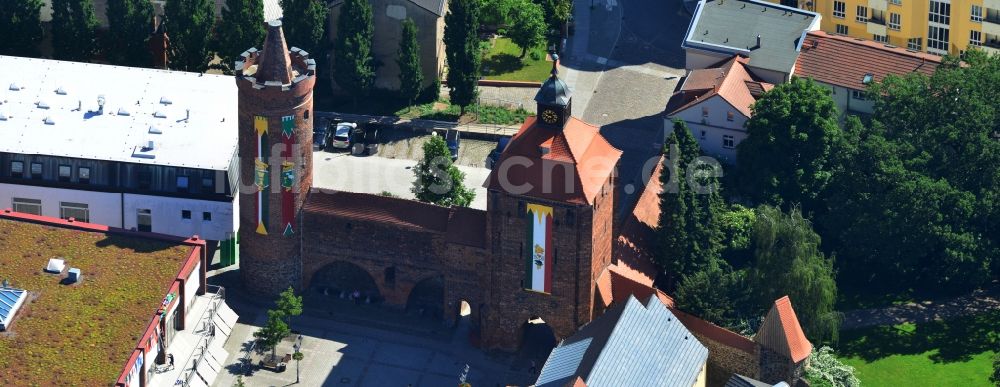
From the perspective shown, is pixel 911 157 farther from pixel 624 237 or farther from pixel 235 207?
pixel 235 207

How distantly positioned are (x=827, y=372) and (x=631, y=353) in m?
17.4

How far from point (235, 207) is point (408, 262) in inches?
582

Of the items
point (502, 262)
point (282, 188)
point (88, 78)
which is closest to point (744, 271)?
point (502, 262)

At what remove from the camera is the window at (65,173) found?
7234 inches

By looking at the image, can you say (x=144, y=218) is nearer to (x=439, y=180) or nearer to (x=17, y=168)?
(x=17, y=168)

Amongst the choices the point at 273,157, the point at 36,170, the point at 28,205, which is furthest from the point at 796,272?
the point at 28,205

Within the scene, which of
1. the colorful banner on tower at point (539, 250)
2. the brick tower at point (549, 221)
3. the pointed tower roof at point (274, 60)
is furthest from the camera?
the pointed tower roof at point (274, 60)

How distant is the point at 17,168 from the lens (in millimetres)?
184125

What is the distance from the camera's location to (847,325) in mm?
186875

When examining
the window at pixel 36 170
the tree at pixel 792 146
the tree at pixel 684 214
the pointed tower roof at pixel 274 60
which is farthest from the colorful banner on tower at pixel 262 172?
the tree at pixel 792 146

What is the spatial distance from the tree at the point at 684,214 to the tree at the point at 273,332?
2980 centimetres

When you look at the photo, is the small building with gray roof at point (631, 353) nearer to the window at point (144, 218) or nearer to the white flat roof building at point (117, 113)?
the white flat roof building at point (117, 113)

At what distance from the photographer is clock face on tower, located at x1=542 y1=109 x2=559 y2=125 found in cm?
17075

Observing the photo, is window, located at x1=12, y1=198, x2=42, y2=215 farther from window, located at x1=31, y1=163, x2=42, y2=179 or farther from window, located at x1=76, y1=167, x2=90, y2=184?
window, located at x1=76, y1=167, x2=90, y2=184
